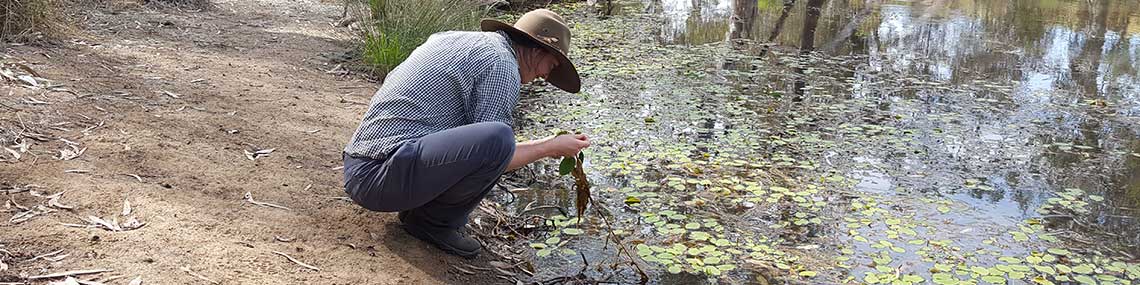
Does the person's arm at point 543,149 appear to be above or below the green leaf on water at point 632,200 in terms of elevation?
above

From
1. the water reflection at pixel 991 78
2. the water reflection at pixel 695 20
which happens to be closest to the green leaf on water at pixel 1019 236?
the water reflection at pixel 991 78

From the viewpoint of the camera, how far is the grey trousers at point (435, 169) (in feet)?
8.13

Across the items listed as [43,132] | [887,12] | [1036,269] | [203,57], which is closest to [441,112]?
[43,132]

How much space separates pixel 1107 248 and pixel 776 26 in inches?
284

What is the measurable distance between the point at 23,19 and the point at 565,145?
3.63 metres

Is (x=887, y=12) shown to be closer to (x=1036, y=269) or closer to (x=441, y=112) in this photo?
(x=1036, y=269)

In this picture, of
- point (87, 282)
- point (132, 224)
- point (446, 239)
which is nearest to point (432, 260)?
point (446, 239)

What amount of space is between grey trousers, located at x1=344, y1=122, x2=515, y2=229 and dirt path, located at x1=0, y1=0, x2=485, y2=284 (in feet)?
0.75

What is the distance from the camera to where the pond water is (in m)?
3.39

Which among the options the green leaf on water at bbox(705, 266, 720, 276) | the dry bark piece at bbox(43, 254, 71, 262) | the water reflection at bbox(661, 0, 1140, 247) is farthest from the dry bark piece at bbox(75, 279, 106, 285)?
the water reflection at bbox(661, 0, 1140, 247)

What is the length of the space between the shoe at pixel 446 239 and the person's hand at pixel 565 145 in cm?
48

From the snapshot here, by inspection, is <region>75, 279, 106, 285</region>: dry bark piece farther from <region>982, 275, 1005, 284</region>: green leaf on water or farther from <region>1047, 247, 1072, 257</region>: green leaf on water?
<region>1047, 247, 1072, 257</region>: green leaf on water

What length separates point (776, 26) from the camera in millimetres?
10617

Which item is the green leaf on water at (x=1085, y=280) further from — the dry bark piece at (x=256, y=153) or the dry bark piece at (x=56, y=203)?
the dry bark piece at (x=56, y=203)
